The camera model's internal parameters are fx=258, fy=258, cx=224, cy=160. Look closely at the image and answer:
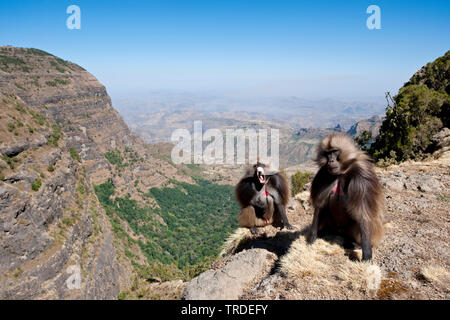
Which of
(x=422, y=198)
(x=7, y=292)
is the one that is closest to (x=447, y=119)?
(x=422, y=198)

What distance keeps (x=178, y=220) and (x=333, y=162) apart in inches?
4042

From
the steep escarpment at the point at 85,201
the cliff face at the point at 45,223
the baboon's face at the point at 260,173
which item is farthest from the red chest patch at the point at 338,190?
the cliff face at the point at 45,223

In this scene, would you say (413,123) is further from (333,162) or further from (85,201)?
(85,201)

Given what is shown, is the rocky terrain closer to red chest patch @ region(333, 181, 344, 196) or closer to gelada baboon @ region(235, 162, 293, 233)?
gelada baboon @ region(235, 162, 293, 233)

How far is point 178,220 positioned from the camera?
102438 mm

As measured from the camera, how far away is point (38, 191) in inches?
1283

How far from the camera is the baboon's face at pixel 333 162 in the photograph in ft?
15.5

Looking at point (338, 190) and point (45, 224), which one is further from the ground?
point (338, 190)

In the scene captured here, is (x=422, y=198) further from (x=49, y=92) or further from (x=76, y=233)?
(x=49, y=92)

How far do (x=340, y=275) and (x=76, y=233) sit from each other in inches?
1603

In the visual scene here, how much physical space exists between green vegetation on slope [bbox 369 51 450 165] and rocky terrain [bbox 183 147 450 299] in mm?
10907

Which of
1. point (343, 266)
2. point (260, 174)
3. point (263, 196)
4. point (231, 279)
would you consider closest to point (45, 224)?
point (263, 196)

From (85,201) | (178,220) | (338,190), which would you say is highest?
(338,190)

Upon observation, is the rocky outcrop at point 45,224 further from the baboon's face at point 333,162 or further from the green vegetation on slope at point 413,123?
the green vegetation on slope at point 413,123
